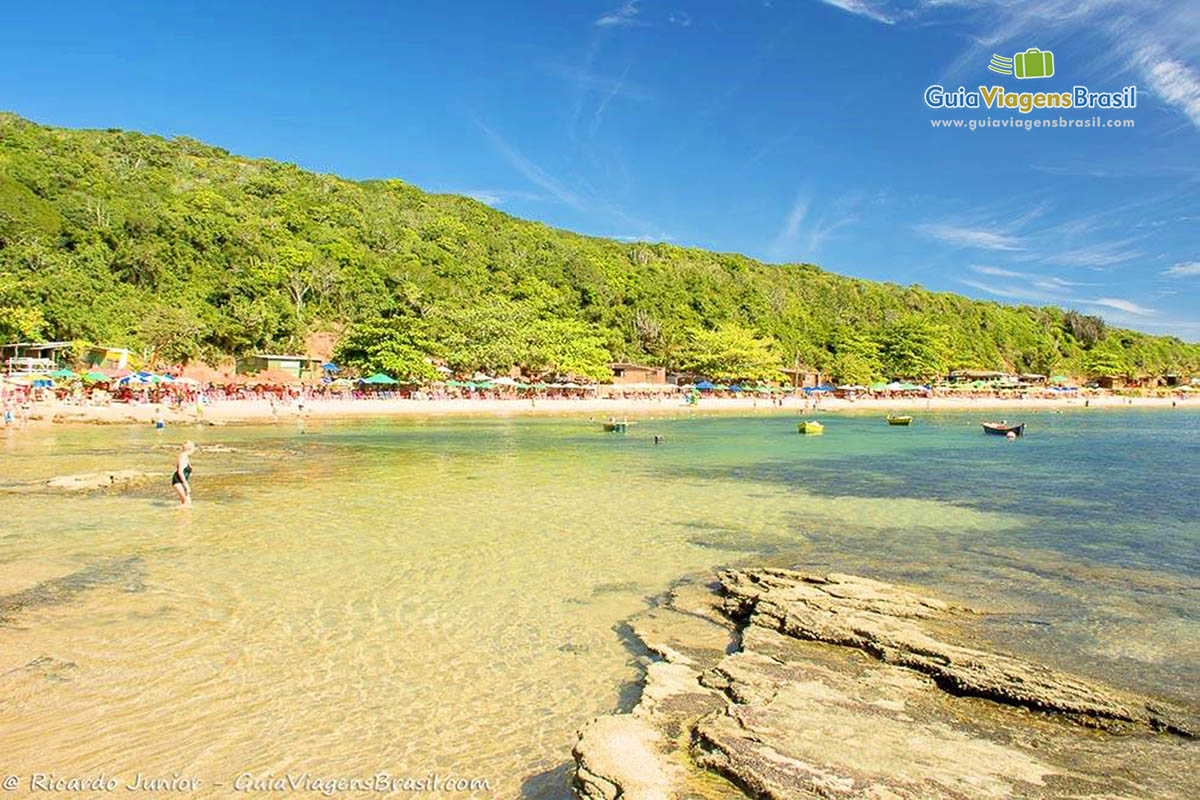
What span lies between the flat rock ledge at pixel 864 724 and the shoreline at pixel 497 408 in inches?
1477

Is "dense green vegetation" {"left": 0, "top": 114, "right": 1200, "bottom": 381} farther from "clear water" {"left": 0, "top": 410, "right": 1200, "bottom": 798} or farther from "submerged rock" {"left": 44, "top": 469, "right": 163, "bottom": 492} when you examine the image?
"clear water" {"left": 0, "top": 410, "right": 1200, "bottom": 798}

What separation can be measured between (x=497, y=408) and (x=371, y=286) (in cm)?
3108

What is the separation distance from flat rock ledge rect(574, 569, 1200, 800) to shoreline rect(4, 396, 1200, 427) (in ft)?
123

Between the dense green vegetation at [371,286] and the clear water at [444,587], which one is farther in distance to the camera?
the dense green vegetation at [371,286]

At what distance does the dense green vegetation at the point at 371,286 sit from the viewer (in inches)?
2296

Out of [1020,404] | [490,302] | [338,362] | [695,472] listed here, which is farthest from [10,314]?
[1020,404]

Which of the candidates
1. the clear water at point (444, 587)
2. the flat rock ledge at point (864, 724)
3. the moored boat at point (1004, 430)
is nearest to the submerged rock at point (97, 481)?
the clear water at point (444, 587)

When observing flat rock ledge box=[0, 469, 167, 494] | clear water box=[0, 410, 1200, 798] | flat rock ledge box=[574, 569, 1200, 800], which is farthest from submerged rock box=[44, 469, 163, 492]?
flat rock ledge box=[574, 569, 1200, 800]

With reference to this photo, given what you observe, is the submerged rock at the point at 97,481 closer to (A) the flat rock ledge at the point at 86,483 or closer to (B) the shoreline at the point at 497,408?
(A) the flat rock ledge at the point at 86,483

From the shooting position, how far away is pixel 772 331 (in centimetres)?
10269

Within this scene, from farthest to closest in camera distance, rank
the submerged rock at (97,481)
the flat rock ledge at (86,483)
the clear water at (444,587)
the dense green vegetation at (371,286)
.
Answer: the dense green vegetation at (371,286) < the submerged rock at (97,481) < the flat rock ledge at (86,483) < the clear water at (444,587)

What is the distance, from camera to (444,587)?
9.21m

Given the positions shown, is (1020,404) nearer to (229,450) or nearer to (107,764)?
(229,450)

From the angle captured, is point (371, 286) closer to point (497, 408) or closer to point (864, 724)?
point (497, 408)
